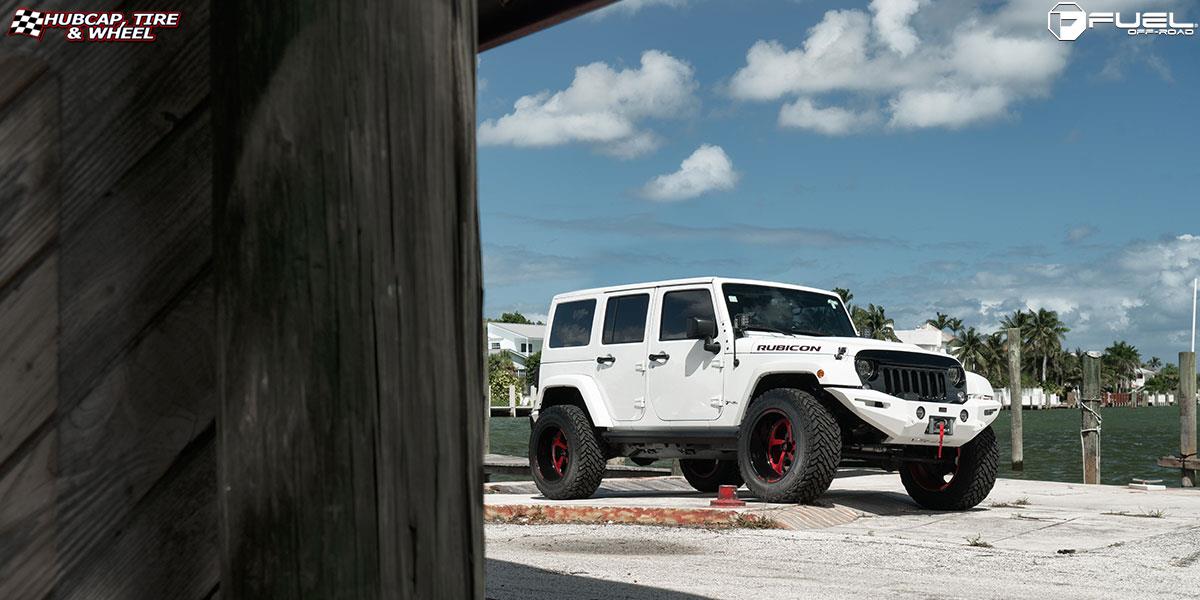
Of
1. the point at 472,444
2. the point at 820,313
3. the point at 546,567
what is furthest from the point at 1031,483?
the point at 472,444

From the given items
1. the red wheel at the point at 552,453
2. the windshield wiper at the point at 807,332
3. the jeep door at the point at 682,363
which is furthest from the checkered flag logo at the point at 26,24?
the red wheel at the point at 552,453

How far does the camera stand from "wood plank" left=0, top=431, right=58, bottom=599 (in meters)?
1.67

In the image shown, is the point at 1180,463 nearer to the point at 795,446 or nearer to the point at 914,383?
the point at 914,383

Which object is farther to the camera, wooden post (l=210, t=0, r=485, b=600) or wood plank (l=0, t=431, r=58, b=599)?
wood plank (l=0, t=431, r=58, b=599)

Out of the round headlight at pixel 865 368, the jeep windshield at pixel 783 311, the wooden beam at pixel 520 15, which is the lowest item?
the round headlight at pixel 865 368

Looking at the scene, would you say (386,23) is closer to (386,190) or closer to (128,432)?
(386,190)

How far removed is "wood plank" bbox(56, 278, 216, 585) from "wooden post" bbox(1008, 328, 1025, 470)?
70.6 feet

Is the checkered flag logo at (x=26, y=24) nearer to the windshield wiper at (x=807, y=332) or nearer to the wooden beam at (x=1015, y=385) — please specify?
the windshield wiper at (x=807, y=332)

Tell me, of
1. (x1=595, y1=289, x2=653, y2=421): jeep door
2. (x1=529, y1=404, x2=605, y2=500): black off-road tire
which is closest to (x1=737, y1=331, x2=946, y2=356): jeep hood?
(x1=595, y1=289, x2=653, y2=421): jeep door

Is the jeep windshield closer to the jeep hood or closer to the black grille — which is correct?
the jeep hood

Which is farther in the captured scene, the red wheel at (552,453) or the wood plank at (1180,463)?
the wood plank at (1180,463)

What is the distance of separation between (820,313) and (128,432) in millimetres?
10566

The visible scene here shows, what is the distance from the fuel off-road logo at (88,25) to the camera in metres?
1.74

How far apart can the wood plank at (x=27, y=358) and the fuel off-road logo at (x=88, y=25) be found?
13.0 inches
